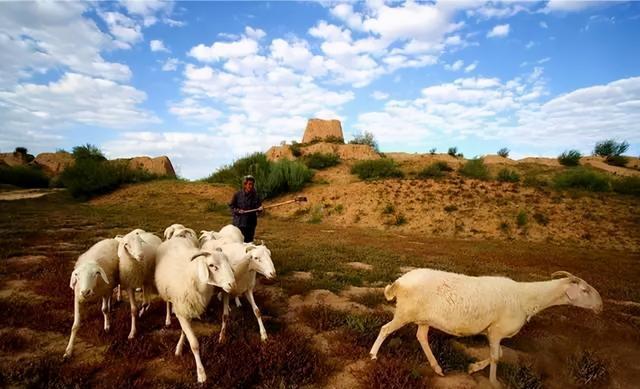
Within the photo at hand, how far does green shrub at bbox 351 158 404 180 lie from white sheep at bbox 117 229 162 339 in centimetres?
2321

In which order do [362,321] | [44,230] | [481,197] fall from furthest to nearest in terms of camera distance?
[481,197] → [44,230] → [362,321]

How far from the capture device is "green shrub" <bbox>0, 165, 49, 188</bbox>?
1468 inches

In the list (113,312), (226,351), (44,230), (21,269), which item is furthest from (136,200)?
(226,351)

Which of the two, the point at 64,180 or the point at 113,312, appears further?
the point at 64,180

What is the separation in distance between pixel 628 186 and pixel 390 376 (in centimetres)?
2687

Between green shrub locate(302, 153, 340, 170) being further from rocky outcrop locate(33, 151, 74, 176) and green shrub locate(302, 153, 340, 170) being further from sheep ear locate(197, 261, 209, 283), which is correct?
rocky outcrop locate(33, 151, 74, 176)

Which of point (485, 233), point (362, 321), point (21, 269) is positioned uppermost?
point (21, 269)

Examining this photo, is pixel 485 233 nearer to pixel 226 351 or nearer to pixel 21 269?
pixel 226 351

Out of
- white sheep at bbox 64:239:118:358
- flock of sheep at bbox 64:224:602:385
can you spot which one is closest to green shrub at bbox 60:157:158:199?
white sheep at bbox 64:239:118:358

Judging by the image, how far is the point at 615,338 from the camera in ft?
20.1

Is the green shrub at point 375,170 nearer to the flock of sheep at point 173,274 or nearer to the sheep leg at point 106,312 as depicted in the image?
the flock of sheep at point 173,274

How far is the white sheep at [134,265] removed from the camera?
515 cm

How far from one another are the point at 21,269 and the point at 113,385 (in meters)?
5.55

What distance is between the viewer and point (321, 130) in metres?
57.0
